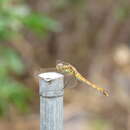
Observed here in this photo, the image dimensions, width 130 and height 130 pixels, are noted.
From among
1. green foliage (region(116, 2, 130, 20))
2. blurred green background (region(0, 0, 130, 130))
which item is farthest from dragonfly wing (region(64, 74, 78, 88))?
green foliage (region(116, 2, 130, 20))

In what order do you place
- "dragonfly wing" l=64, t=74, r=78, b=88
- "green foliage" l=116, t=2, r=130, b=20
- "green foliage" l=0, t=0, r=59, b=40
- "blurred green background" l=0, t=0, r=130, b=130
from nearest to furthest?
"dragonfly wing" l=64, t=74, r=78, b=88, "green foliage" l=0, t=0, r=59, b=40, "blurred green background" l=0, t=0, r=130, b=130, "green foliage" l=116, t=2, r=130, b=20

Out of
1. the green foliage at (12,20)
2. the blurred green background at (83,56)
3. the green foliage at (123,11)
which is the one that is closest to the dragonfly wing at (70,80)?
the green foliage at (12,20)

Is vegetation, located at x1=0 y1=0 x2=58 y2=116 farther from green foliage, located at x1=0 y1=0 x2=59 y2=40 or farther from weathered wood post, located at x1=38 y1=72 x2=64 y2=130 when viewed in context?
weathered wood post, located at x1=38 y1=72 x2=64 y2=130

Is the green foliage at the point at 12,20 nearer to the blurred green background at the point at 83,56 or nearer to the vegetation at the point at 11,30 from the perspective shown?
the vegetation at the point at 11,30

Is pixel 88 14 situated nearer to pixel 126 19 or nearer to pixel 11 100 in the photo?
pixel 126 19

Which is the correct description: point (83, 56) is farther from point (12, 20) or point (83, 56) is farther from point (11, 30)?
point (12, 20)

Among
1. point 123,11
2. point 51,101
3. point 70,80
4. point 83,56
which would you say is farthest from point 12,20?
point 83,56
